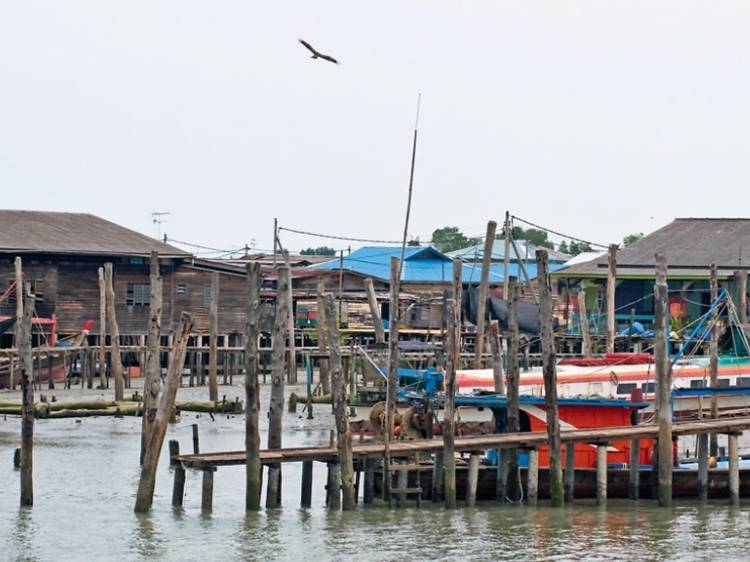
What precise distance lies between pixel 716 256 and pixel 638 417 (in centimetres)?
2774

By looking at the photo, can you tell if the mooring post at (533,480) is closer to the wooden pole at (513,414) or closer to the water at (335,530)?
the water at (335,530)

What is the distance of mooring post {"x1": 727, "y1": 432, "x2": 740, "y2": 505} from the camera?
87.2ft

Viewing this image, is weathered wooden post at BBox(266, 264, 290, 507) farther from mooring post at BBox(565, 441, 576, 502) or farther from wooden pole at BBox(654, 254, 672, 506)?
wooden pole at BBox(654, 254, 672, 506)

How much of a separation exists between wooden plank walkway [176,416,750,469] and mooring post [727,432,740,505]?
0.60 ft

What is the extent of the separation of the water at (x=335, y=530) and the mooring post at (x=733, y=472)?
21 cm

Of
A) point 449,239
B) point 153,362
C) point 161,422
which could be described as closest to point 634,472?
point 161,422

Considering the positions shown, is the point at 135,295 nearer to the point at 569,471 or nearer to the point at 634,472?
the point at 634,472

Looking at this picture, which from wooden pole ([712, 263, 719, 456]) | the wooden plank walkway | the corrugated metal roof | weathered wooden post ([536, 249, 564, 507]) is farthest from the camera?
the corrugated metal roof

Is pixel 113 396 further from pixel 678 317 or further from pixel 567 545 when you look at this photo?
pixel 567 545

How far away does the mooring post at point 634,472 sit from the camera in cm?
2705

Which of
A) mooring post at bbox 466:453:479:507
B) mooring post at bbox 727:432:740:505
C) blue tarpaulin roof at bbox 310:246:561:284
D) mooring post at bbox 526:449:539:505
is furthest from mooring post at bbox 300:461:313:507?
blue tarpaulin roof at bbox 310:246:561:284

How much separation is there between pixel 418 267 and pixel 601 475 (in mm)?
46983

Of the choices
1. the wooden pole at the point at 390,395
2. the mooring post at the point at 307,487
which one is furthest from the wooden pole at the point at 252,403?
the wooden pole at the point at 390,395

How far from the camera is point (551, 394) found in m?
25.8
